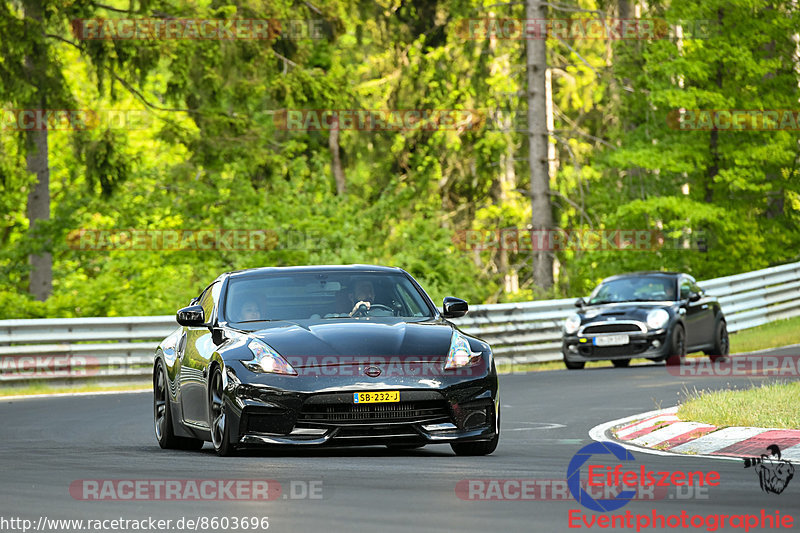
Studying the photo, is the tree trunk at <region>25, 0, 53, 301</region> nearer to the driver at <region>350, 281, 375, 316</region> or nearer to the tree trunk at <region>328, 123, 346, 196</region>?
the tree trunk at <region>328, 123, 346, 196</region>

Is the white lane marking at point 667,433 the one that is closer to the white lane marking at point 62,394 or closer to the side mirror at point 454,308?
the side mirror at point 454,308

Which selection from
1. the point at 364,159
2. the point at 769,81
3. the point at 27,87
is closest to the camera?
the point at 27,87

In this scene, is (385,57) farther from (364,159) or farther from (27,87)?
(27,87)

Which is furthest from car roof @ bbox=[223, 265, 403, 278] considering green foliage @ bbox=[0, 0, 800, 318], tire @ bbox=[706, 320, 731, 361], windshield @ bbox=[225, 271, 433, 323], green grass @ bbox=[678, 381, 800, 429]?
green foliage @ bbox=[0, 0, 800, 318]

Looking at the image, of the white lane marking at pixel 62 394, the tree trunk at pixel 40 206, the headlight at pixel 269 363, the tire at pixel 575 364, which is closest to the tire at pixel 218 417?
the headlight at pixel 269 363

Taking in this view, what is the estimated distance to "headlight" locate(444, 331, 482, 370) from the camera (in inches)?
442

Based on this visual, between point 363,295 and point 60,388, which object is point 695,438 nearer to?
point 363,295

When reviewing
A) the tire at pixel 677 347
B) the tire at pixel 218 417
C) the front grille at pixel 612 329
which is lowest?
the tire at pixel 677 347

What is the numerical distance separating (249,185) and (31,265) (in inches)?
252

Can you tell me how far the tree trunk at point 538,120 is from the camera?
1425 inches

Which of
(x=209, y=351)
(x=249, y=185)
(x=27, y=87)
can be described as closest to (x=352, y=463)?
(x=209, y=351)

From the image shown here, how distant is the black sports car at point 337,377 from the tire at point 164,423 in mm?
691

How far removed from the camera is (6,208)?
37.3m

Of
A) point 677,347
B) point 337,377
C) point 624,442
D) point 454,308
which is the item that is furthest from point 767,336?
point 337,377
